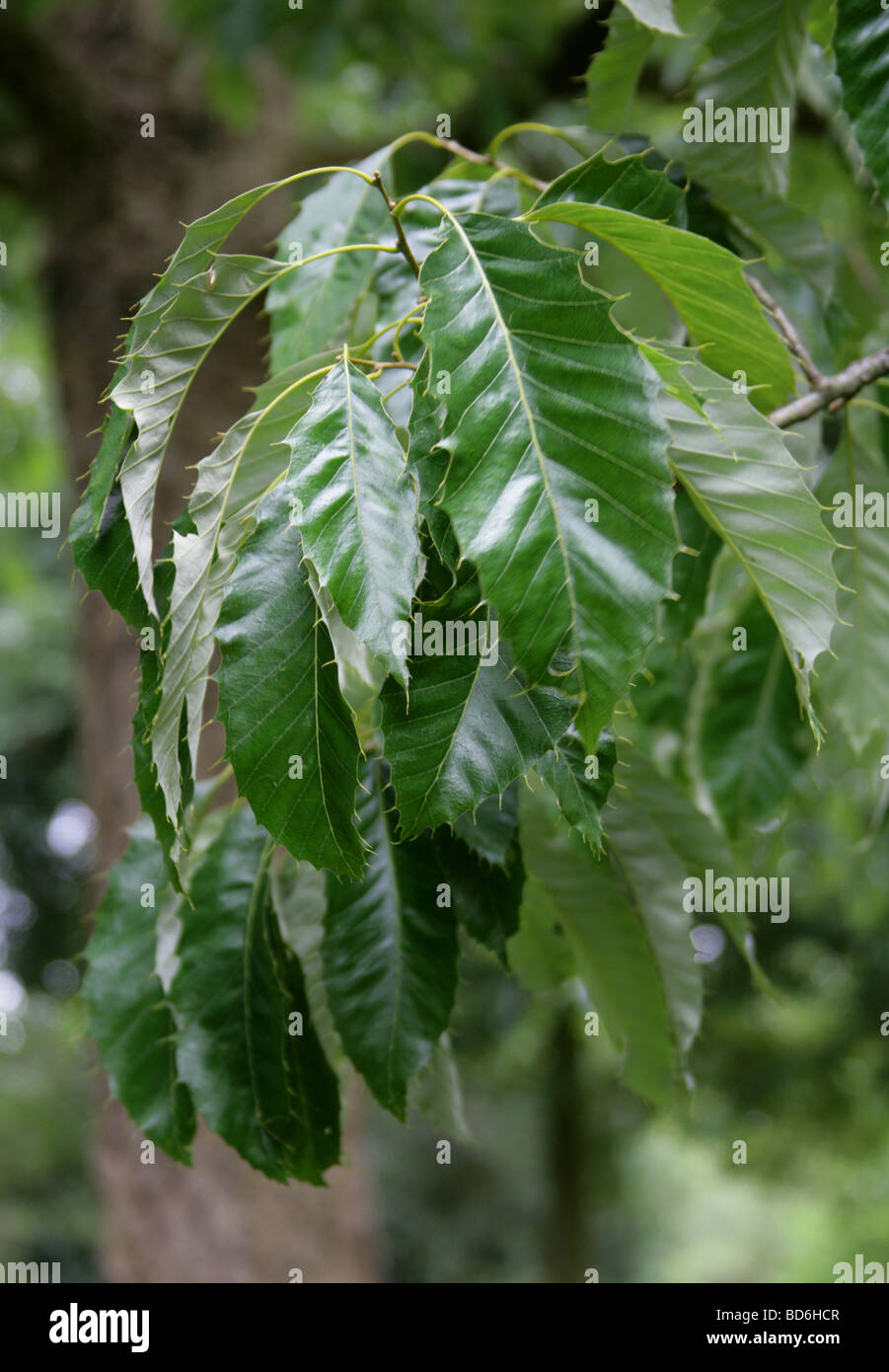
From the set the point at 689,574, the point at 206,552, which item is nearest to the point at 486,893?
the point at 206,552

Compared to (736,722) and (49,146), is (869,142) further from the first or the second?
(49,146)

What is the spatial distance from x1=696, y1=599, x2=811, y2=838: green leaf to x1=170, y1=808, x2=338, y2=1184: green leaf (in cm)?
64

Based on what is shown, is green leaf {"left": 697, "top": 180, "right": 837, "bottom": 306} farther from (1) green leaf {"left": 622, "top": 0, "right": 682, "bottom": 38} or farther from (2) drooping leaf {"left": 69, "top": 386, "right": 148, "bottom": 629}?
(2) drooping leaf {"left": 69, "top": 386, "right": 148, "bottom": 629}

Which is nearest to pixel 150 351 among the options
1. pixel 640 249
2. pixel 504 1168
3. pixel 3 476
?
pixel 640 249

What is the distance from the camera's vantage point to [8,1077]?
7.28 meters

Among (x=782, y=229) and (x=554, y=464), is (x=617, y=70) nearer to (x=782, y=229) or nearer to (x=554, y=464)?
(x=782, y=229)

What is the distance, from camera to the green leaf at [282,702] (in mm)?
600

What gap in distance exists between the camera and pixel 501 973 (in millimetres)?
4023

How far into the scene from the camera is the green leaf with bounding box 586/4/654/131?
1.03m

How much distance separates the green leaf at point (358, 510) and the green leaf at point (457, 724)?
0.04m

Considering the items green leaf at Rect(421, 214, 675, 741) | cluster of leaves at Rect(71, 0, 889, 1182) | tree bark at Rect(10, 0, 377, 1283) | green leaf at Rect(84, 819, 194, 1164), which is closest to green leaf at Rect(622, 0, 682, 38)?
cluster of leaves at Rect(71, 0, 889, 1182)

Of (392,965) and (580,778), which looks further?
(392,965)

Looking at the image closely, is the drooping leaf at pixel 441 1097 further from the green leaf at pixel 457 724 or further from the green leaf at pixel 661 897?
the green leaf at pixel 457 724

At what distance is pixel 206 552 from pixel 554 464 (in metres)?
0.24
